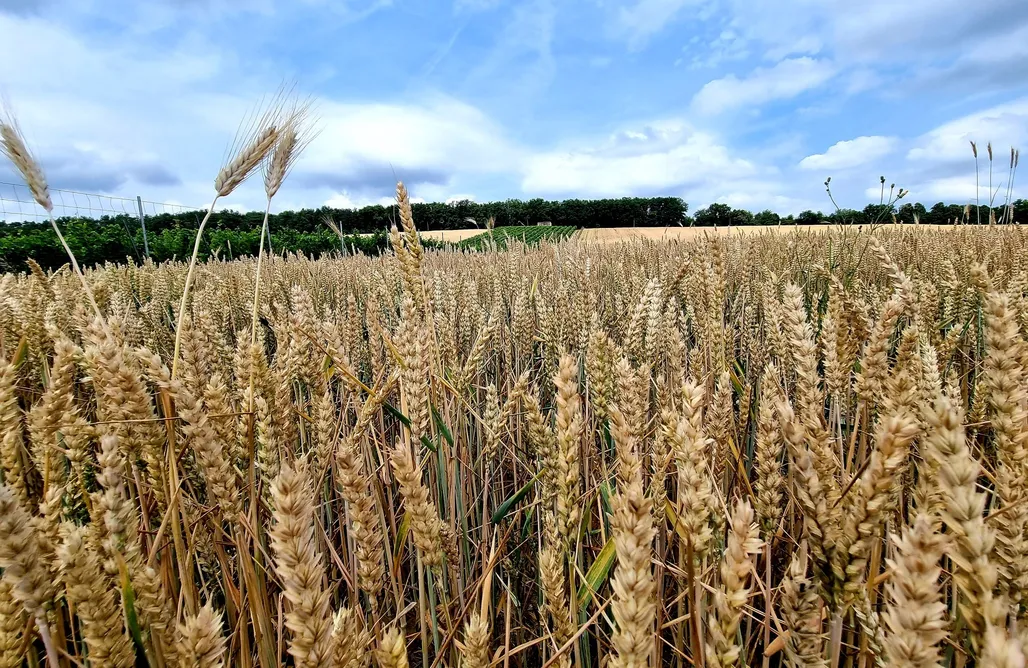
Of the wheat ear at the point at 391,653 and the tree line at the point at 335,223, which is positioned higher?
the tree line at the point at 335,223

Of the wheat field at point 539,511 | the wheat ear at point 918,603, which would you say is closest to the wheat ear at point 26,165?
the wheat field at point 539,511

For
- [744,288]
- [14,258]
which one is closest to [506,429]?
[744,288]

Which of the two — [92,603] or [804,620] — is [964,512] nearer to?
[804,620]

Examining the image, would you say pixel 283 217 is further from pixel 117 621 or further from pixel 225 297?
pixel 117 621

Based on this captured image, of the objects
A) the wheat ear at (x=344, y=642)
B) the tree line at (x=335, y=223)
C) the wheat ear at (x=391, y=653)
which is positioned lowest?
the wheat ear at (x=391, y=653)

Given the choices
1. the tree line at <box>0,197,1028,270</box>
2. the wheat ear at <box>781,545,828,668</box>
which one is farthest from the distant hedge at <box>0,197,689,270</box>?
the wheat ear at <box>781,545,828,668</box>

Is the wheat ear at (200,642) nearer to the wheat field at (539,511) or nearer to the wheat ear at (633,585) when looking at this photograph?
the wheat field at (539,511)

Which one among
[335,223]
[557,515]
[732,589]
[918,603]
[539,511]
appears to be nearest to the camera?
[918,603]

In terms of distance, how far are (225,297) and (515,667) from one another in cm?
287

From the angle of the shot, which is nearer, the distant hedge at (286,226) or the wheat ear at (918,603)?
the wheat ear at (918,603)

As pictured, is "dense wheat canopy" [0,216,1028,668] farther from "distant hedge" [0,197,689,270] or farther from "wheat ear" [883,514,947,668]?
"distant hedge" [0,197,689,270]

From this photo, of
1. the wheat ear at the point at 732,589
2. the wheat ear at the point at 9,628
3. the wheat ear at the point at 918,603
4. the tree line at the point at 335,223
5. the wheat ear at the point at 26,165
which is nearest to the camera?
the wheat ear at the point at 918,603

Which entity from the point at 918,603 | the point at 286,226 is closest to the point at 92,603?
the point at 918,603

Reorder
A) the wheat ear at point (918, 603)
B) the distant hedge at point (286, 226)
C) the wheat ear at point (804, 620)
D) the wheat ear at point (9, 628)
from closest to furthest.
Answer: the wheat ear at point (918, 603)
the wheat ear at point (804, 620)
the wheat ear at point (9, 628)
the distant hedge at point (286, 226)
